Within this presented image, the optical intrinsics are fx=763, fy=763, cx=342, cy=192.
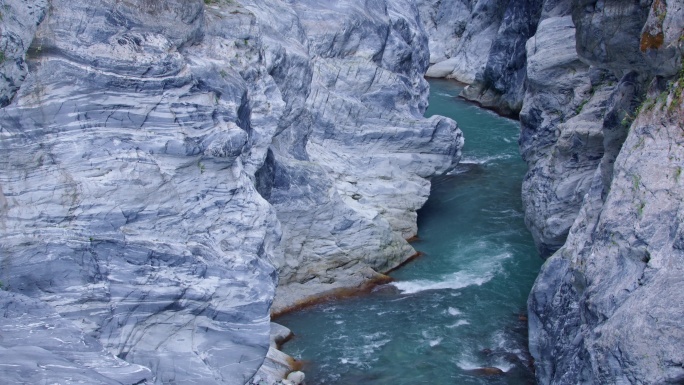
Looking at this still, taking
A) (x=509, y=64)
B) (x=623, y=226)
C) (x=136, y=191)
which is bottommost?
(x=509, y=64)

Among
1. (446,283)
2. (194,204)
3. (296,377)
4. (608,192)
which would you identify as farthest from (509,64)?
(194,204)

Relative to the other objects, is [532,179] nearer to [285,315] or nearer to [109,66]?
[285,315]

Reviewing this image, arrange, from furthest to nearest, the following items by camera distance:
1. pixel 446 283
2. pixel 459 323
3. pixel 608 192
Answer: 1. pixel 446 283
2. pixel 459 323
3. pixel 608 192

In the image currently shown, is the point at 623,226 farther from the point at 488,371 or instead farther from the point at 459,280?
the point at 459,280

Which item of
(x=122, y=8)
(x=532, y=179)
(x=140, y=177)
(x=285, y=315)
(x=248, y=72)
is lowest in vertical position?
(x=285, y=315)

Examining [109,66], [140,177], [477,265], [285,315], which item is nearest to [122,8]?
[109,66]

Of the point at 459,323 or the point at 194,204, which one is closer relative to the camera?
the point at 194,204
